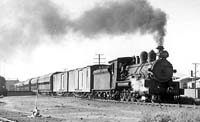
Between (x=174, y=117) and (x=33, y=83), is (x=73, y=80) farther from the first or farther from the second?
(x=174, y=117)

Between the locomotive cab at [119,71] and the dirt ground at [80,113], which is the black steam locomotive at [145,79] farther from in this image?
the dirt ground at [80,113]

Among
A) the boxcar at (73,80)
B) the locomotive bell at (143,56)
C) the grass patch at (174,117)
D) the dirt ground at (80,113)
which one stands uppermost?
the locomotive bell at (143,56)

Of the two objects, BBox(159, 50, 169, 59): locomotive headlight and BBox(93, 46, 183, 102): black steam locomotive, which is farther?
BBox(159, 50, 169, 59): locomotive headlight

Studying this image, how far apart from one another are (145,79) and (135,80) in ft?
4.08

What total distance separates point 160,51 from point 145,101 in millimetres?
3510

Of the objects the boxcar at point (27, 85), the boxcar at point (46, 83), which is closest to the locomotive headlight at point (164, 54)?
the boxcar at point (46, 83)

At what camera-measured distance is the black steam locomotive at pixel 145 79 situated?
65.7ft

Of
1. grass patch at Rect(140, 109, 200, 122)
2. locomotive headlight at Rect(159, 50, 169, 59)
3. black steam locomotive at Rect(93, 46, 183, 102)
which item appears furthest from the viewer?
locomotive headlight at Rect(159, 50, 169, 59)

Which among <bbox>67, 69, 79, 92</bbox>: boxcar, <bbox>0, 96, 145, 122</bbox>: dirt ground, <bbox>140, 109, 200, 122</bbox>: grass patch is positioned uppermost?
<bbox>67, 69, 79, 92</bbox>: boxcar

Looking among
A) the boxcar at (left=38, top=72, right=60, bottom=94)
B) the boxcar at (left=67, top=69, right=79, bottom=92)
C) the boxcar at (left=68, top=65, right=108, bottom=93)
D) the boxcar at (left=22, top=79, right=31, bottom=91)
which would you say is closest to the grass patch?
the boxcar at (left=68, top=65, right=108, bottom=93)

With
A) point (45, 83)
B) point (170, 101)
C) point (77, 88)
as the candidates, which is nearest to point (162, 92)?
point (170, 101)

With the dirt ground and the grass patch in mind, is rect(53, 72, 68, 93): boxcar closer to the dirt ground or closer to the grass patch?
the dirt ground

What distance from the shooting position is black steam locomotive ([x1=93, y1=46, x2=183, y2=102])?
2002cm

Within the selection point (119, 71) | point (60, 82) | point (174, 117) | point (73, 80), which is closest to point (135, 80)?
point (119, 71)
